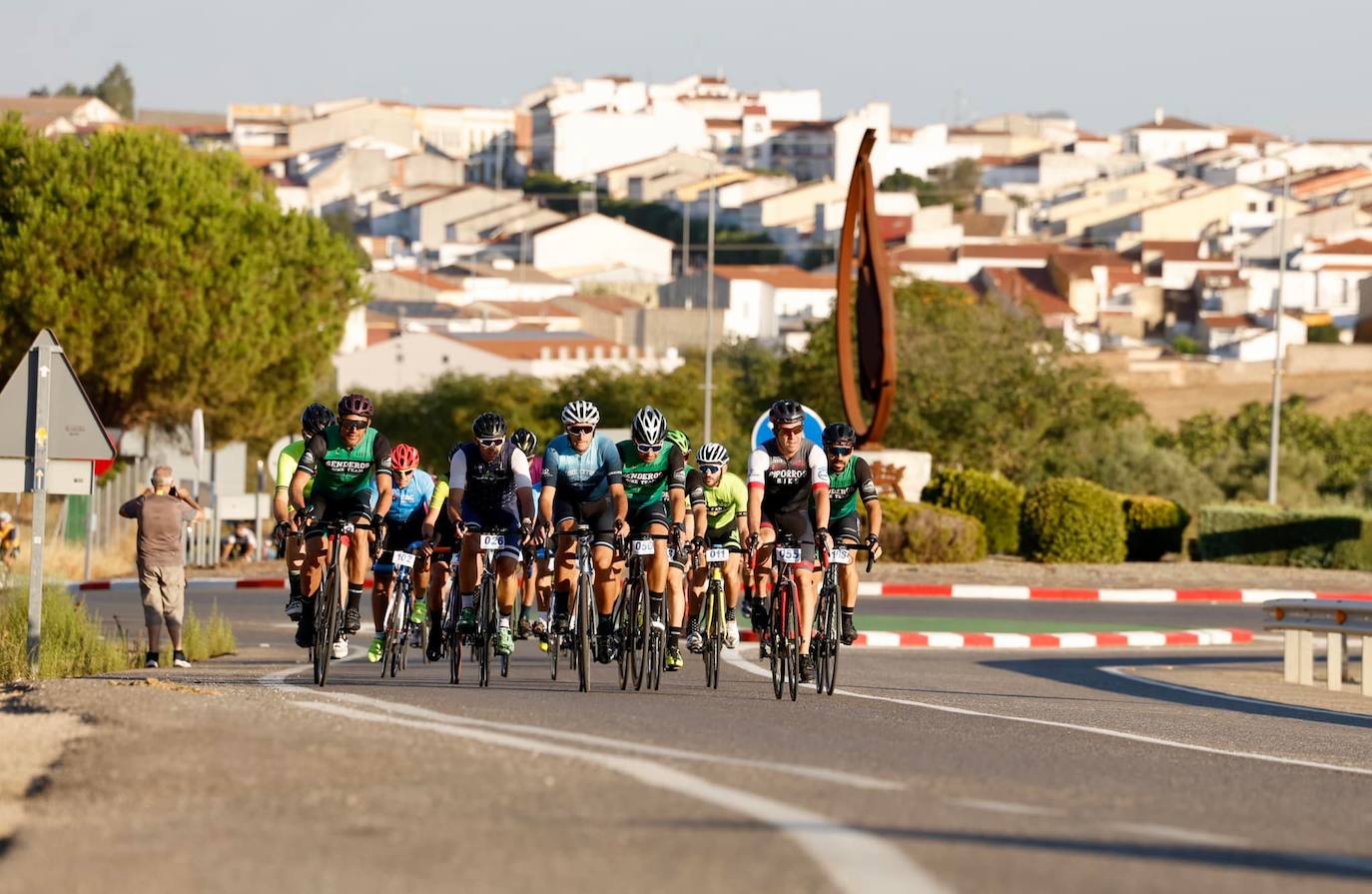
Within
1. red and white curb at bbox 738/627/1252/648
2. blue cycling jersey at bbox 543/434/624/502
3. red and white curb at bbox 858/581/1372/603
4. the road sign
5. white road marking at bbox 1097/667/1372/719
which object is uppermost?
the road sign

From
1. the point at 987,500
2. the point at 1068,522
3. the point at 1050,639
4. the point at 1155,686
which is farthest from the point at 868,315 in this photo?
the point at 1155,686

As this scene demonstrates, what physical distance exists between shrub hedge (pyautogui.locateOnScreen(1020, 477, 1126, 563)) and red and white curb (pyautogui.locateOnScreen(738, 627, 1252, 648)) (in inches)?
414

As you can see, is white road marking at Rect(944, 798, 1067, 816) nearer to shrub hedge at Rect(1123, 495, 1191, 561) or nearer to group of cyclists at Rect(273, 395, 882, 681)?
group of cyclists at Rect(273, 395, 882, 681)

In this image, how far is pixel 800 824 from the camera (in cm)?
776

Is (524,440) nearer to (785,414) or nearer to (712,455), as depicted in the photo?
(712,455)

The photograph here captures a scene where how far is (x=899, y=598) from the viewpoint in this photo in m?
31.7

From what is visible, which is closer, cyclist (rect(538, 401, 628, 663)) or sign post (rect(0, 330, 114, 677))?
cyclist (rect(538, 401, 628, 663))

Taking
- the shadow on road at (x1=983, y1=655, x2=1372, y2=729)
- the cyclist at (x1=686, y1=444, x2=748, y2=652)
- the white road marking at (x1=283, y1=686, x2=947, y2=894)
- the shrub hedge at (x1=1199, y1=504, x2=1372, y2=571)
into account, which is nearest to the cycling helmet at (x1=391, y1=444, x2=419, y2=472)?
the cyclist at (x1=686, y1=444, x2=748, y2=652)

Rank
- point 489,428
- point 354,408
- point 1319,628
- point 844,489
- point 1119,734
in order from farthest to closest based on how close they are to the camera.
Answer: point 1319,628 → point 844,489 → point 489,428 → point 354,408 → point 1119,734

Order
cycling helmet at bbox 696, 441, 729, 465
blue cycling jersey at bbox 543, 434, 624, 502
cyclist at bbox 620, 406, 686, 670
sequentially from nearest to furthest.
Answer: cyclist at bbox 620, 406, 686, 670 → blue cycling jersey at bbox 543, 434, 624, 502 → cycling helmet at bbox 696, 441, 729, 465

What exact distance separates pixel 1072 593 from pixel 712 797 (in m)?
24.4

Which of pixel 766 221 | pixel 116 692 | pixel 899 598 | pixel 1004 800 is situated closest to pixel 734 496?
pixel 116 692

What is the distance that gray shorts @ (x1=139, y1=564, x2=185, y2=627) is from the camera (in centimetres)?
1912

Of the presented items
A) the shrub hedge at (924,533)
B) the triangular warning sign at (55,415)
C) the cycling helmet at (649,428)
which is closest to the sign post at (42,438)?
the triangular warning sign at (55,415)
